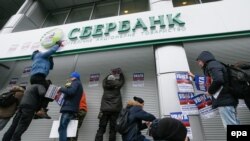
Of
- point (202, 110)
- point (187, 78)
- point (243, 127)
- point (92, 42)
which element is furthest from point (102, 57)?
point (243, 127)

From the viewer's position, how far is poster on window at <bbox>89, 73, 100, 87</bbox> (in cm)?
590

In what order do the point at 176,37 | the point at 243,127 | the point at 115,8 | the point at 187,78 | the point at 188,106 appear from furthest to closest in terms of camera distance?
the point at 115,8 < the point at 176,37 < the point at 187,78 < the point at 188,106 < the point at 243,127

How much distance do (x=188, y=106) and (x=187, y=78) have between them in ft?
2.06

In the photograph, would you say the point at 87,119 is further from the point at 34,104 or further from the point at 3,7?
the point at 3,7

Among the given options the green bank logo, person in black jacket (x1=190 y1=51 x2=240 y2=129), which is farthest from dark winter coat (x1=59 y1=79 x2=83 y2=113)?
person in black jacket (x1=190 y1=51 x2=240 y2=129)

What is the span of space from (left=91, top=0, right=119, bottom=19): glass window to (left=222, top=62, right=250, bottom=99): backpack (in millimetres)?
5413

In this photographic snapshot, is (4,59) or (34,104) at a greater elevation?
(4,59)

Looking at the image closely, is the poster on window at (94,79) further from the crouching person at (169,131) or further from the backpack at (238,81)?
the crouching person at (169,131)

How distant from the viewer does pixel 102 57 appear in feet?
21.0

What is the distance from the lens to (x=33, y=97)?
13.6 ft

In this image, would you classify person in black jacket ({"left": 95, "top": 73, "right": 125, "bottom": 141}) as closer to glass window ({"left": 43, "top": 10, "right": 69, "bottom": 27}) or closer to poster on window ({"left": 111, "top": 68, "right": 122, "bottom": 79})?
poster on window ({"left": 111, "top": 68, "right": 122, "bottom": 79})

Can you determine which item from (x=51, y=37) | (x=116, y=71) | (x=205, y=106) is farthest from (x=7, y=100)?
(x=205, y=106)

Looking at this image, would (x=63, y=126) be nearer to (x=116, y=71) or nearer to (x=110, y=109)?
(x=110, y=109)

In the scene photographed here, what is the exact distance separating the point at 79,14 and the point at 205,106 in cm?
665
